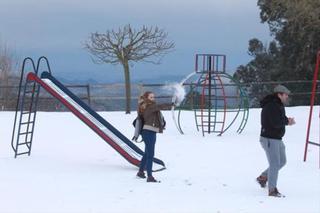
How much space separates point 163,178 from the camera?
8727 mm

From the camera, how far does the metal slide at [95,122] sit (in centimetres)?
970

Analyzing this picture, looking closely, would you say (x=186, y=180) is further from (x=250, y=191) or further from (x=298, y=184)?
(x=298, y=184)

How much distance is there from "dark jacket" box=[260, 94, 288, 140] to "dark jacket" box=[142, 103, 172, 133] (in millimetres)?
1581

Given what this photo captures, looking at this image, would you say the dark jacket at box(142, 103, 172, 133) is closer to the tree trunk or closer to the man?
the man

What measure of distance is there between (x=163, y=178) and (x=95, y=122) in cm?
212

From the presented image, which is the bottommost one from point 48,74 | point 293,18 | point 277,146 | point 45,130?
point 45,130

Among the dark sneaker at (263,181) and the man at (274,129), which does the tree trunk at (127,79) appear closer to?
the dark sneaker at (263,181)

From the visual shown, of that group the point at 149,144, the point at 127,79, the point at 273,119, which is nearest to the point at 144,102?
the point at 149,144

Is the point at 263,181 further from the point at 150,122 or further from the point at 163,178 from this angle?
the point at 150,122

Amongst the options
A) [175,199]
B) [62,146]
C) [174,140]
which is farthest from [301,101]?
[175,199]

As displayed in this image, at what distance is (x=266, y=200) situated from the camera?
24.0ft

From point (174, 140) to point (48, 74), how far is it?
3785 millimetres

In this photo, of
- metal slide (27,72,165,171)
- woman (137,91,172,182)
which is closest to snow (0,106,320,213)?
metal slide (27,72,165,171)

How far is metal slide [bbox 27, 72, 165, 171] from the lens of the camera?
31.8ft
